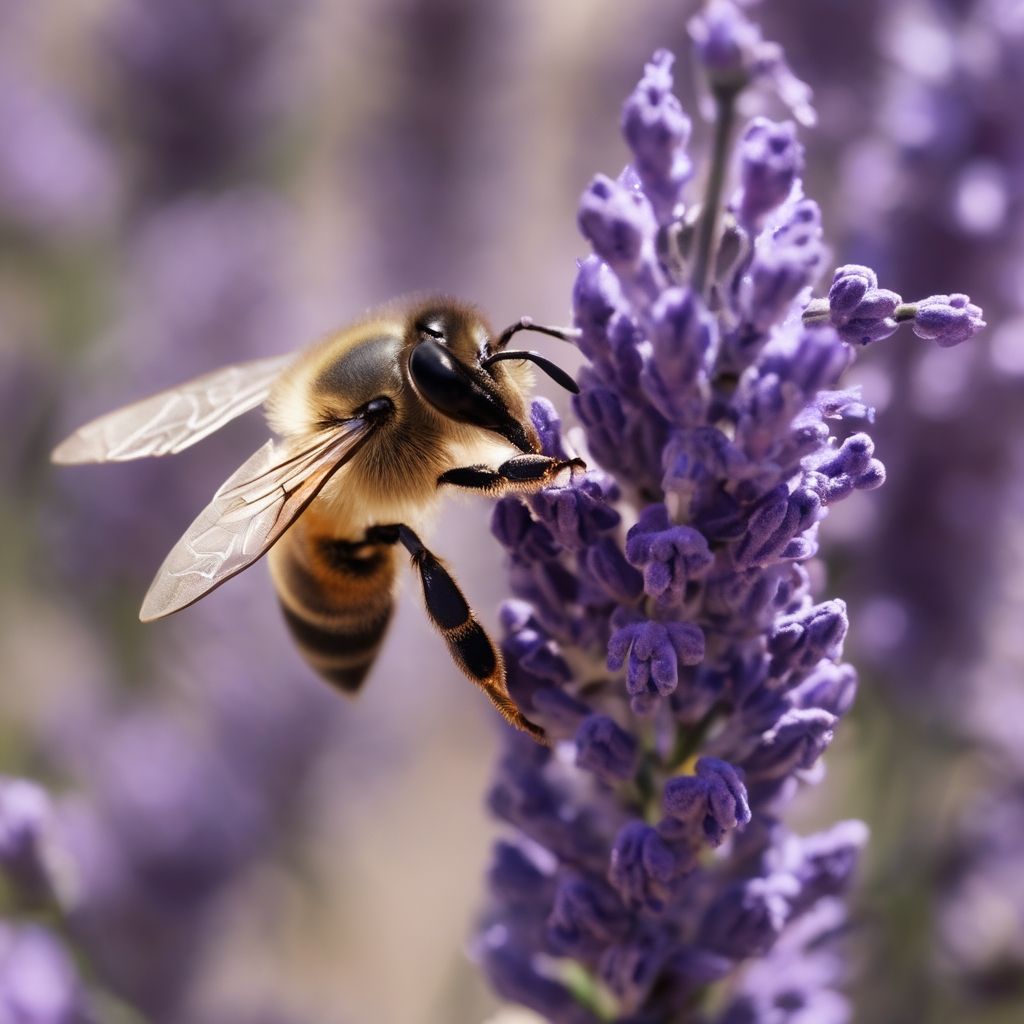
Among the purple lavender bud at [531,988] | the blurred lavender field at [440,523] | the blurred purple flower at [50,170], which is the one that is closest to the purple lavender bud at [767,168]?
the purple lavender bud at [531,988]

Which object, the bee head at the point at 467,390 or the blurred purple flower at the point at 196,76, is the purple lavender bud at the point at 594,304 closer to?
the bee head at the point at 467,390

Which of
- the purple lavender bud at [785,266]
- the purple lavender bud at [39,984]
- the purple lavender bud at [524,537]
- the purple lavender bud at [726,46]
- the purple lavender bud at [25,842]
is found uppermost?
the purple lavender bud at [726,46]

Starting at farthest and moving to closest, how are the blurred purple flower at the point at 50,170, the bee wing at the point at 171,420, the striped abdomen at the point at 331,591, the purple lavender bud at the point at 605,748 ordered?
the blurred purple flower at the point at 50,170
the bee wing at the point at 171,420
the striped abdomen at the point at 331,591
the purple lavender bud at the point at 605,748

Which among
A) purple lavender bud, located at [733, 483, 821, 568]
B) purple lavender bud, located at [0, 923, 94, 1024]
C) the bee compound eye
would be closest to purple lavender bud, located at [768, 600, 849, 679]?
purple lavender bud, located at [733, 483, 821, 568]

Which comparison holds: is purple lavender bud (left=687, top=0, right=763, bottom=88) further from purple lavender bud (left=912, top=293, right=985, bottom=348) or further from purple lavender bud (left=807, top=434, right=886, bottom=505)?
purple lavender bud (left=807, top=434, right=886, bottom=505)

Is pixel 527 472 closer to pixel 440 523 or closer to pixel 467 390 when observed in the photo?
pixel 467 390

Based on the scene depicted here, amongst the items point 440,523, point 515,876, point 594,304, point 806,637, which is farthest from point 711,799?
point 440,523
